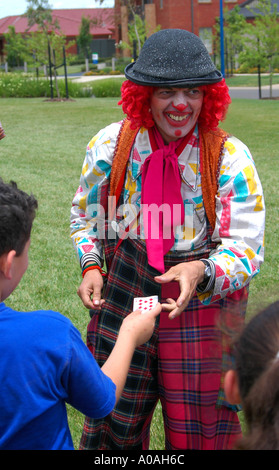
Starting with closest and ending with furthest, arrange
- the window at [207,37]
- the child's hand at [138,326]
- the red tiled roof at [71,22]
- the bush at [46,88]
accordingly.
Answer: the child's hand at [138,326] < the bush at [46,88] < the window at [207,37] < the red tiled roof at [71,22]

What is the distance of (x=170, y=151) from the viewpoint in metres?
2.56

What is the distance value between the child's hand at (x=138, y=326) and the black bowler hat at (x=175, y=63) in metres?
0.96

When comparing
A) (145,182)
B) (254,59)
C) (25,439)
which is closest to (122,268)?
(145,182)

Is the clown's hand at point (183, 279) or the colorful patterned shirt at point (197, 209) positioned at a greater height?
the colorful patterned shirt at point (197, 209)

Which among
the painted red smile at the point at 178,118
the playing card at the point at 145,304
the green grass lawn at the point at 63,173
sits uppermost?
the painted red smile at the point at 178,118

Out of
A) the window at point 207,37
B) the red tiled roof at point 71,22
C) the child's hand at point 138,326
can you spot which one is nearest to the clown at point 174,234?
the child's hand at point 138,326

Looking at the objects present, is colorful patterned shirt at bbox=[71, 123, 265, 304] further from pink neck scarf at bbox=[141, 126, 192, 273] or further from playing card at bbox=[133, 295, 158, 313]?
playing card at bbox=[133, 295, 158, 313]

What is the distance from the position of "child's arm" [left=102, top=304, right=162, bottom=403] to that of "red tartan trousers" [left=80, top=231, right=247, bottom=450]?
1.40 ft

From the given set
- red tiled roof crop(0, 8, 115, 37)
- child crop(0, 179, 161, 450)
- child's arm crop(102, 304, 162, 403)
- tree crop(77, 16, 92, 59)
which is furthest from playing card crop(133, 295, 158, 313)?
red tiled roof crop(0, 8, 115, 37)

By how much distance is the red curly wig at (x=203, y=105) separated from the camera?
2574 millimetres

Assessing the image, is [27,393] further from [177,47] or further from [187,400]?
[177,47]

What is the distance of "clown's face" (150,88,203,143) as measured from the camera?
2.52m

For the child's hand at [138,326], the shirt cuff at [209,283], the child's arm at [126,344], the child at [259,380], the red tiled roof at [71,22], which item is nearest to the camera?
the child at [259,380]

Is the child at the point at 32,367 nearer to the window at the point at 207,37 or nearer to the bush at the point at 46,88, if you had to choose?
the bush at the point at 46,88
